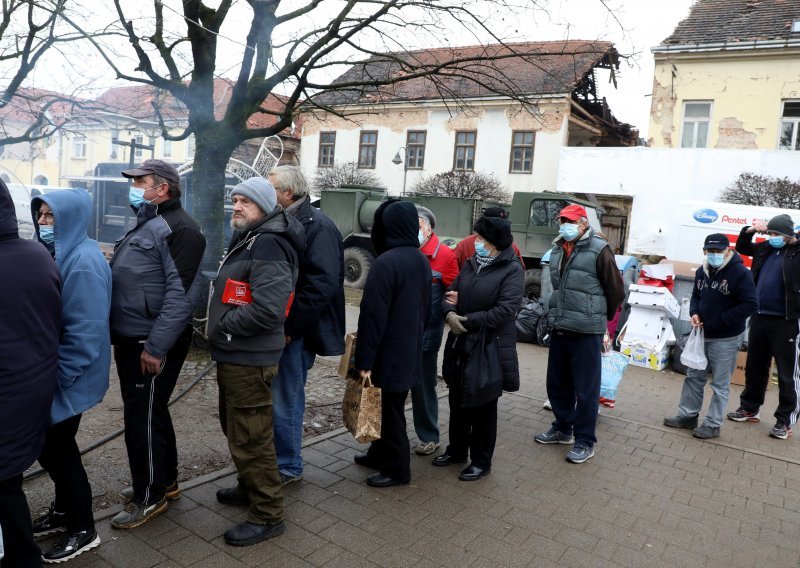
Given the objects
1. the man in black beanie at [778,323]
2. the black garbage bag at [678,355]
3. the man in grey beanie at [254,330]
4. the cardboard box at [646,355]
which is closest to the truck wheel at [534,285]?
the cardboard box at [646,355]

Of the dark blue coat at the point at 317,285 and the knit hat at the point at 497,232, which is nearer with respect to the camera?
the dark blue coat at the point at 317,285

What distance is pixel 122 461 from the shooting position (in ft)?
12.8

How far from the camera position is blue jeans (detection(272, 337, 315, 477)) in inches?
140

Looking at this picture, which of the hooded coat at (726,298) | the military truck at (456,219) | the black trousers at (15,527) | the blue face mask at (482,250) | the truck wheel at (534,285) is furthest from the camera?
the military truck at (456,219)

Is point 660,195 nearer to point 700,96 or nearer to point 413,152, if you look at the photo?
point 700,96

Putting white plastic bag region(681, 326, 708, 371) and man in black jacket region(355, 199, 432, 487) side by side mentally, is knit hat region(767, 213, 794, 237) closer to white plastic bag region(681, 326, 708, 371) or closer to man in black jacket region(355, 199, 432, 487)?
white plastic bag region(681, 326, 708, 371)

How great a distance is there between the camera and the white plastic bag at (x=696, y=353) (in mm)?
5352

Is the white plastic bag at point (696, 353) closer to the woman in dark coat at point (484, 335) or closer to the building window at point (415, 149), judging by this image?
the woman in dark coat at point (484, 335)

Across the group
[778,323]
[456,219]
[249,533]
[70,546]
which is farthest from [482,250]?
[456,219]

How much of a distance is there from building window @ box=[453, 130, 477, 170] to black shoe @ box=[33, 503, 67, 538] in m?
22.4

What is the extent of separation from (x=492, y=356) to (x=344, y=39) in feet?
14.5

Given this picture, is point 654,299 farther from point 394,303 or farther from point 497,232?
point 394,303

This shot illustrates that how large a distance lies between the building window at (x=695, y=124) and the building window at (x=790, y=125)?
1901 millimetres

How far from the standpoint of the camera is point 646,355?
26.8 feet
